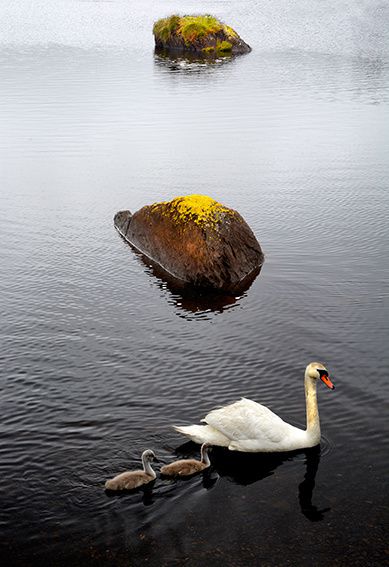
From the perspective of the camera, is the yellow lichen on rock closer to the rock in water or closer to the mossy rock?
the rock in water

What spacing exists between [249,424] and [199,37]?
3228 inches

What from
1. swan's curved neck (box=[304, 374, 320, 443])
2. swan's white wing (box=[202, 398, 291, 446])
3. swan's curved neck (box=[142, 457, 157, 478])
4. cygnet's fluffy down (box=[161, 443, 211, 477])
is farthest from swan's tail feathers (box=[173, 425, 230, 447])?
swan's curved neck (box=[304, 374, 320, 443])

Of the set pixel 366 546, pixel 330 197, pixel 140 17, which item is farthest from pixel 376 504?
pixel 140 17

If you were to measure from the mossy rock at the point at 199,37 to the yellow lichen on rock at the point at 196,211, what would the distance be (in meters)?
65.7

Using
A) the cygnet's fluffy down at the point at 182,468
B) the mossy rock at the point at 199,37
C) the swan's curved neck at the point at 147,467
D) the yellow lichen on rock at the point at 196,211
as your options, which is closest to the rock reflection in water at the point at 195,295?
the yellow lichen on rock at the point at 196,211

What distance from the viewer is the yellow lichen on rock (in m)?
25.5

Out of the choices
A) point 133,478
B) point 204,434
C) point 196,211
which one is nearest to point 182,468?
point 133,478

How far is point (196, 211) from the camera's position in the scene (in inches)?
1016

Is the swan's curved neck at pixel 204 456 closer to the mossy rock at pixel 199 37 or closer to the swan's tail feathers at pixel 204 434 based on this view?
the swan's tail feathers at pixel 204 434

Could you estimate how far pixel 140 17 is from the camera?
12825 centimetres

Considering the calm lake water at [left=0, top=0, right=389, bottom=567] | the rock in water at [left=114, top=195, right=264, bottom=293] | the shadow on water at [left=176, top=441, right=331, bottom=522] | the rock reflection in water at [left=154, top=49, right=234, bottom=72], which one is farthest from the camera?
the rock reflection in water at [left=154, top=49, right=234, bottom=72]

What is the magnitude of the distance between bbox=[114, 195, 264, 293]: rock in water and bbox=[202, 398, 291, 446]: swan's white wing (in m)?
9.14

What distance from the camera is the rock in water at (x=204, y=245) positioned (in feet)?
80.8

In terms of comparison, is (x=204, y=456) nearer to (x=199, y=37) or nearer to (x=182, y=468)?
(x=182, y=468)
